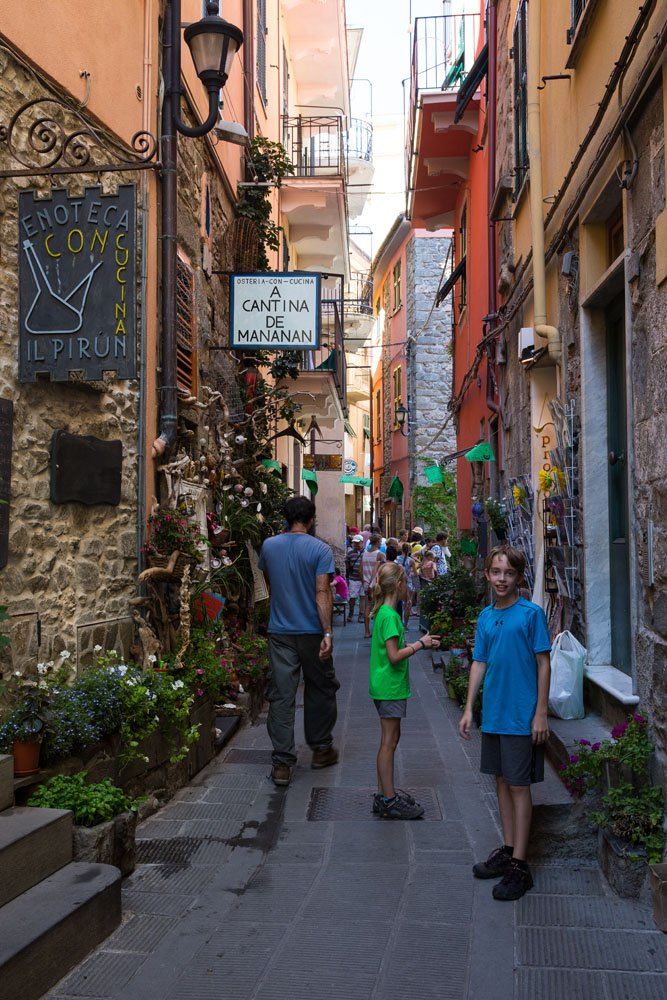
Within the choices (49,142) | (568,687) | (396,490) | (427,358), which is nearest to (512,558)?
(568,687)

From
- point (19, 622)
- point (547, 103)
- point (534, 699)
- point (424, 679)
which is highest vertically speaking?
point (547, 103)

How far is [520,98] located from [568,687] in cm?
618

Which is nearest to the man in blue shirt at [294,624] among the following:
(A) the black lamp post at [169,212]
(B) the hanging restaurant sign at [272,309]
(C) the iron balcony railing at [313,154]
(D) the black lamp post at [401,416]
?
(A) the black lamp post at [169,212]

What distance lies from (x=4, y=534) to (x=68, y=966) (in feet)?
6.60

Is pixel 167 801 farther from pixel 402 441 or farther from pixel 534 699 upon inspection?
pixel 402 441

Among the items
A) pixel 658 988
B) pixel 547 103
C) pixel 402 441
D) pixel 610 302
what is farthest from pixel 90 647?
pixel 402 441

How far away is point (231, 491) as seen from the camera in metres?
9.54

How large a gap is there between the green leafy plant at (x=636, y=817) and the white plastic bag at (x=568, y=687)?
1.77 m

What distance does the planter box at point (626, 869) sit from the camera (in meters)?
4.05

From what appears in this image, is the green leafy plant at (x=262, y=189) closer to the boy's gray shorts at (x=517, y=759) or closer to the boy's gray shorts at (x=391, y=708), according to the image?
the boy's gray shorts at (x=391, y=708)

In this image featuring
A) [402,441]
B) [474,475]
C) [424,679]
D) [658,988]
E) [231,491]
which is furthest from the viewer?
[402,441]

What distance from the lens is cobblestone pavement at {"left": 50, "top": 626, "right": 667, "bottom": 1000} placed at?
136 inches

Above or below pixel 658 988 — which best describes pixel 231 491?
above

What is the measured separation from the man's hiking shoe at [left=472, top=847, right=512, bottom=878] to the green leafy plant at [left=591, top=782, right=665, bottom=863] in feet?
1.54
